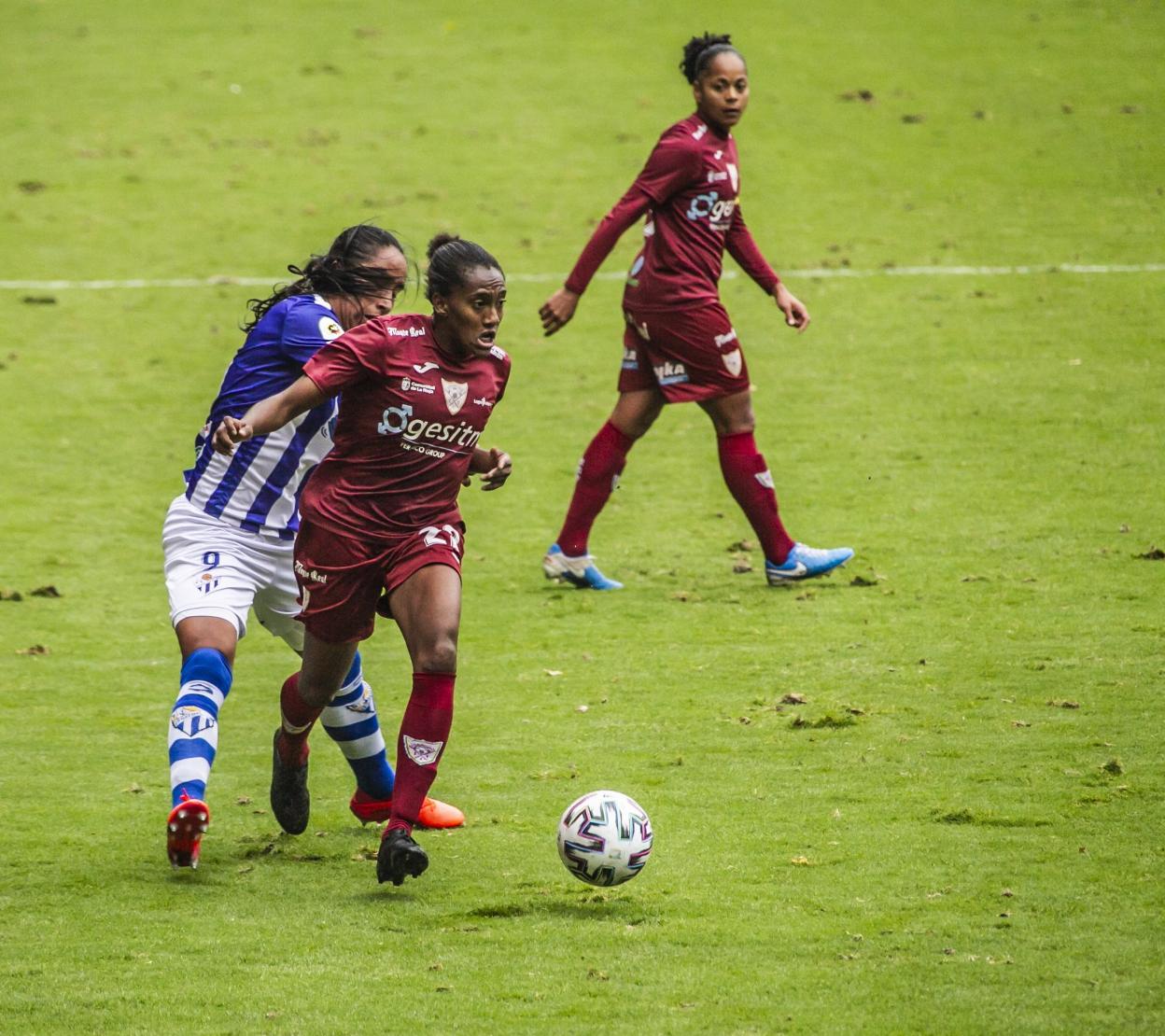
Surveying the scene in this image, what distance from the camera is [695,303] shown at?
880cm

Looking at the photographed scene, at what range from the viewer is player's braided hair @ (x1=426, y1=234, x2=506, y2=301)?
555 cm

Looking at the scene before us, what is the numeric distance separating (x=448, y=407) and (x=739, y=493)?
A: 3.44 m

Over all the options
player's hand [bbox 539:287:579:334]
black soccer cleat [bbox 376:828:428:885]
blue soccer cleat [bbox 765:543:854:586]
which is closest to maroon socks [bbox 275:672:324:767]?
black soccer cleat [bbox 376:828:428:885]

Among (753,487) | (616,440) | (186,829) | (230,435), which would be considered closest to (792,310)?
(753,487)

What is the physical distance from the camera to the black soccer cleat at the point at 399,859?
5.19 meters

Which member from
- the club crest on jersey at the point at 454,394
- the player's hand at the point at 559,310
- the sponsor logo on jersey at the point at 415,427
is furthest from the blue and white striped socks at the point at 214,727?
the player's hand at the point at 559,310

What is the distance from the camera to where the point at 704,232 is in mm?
8922

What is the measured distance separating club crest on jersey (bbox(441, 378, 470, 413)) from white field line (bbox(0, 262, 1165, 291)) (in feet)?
33.5

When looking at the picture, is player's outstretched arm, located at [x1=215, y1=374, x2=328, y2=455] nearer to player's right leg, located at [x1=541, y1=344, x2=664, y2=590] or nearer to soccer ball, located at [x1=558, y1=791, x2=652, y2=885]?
soccer ball, located at [x1=558, y1=791, x2=652, y2=885]

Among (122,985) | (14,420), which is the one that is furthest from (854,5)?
(122,985)

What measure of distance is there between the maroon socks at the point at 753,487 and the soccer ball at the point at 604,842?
3.64m

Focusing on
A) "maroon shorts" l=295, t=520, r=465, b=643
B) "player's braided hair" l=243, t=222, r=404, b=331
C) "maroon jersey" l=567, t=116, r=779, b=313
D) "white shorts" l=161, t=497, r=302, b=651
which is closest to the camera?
"maroon shorts" l=295, t=520, r=465, b=643

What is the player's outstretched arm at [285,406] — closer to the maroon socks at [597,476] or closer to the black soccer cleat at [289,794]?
the black soccer cleat at [289,794]

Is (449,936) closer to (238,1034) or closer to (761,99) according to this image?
(238,1034)
